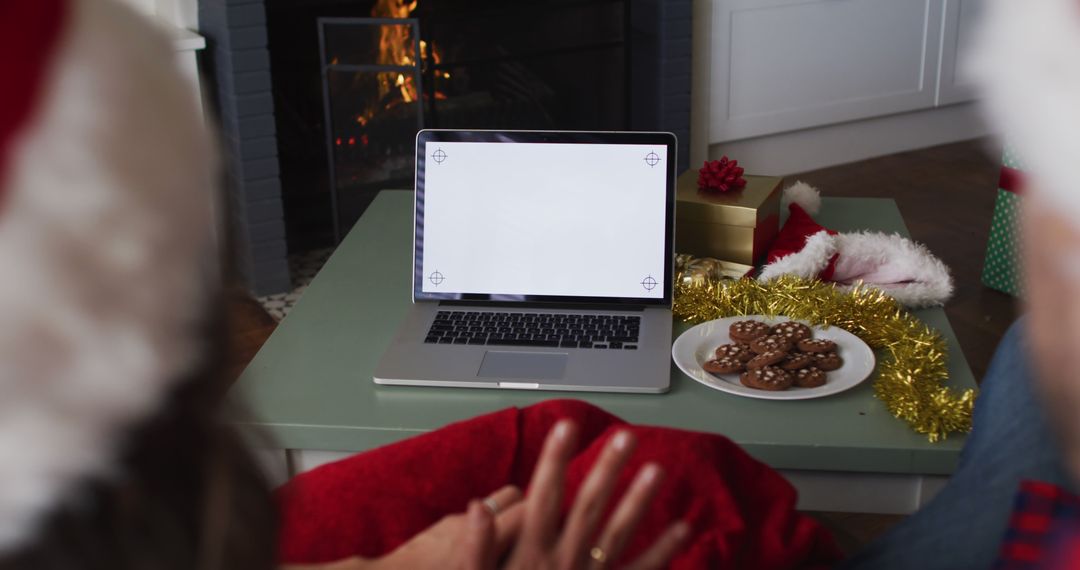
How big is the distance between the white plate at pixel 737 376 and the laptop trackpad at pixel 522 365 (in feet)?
0.45

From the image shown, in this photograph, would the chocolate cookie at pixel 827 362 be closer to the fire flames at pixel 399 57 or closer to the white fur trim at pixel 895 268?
the white fur trim at pixel 895 268

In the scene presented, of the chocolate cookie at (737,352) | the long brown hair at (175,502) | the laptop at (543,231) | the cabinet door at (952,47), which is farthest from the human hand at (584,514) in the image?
the cabinet door at (952,47)

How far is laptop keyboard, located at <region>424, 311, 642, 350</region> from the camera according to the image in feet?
4.06

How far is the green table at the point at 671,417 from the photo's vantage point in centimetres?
104

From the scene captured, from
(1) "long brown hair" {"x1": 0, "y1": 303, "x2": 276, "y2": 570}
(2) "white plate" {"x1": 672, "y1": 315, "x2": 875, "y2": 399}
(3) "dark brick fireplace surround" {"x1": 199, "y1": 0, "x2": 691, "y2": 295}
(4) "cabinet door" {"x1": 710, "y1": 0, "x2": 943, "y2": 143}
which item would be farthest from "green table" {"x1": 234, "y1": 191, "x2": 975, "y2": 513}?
(4) "cabinet door" {"x1": 710, "y1": 0, "x2": 943, "y2": 143}

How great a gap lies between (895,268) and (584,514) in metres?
0.94

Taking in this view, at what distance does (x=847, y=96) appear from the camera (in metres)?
3.63

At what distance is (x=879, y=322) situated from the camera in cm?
124

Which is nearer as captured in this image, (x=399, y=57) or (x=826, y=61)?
(x=399, y=57)

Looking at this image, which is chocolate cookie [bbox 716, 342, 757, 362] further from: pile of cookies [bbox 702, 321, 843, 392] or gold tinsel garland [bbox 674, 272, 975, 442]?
gold tinsel garland [bbox 674, 272, 975, 442]

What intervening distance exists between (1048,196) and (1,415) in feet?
1.28

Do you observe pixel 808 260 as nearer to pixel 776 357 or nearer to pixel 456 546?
pixel 776 357

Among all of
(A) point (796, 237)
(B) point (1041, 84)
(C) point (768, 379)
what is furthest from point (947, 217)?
(B) point (1041, 84)

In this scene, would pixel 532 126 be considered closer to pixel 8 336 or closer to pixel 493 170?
pixel 493 170
